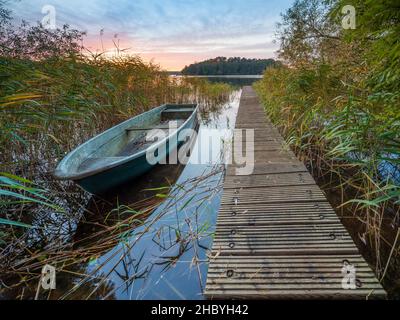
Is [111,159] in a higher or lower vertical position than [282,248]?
higher

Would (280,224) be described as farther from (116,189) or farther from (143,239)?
(116,189)

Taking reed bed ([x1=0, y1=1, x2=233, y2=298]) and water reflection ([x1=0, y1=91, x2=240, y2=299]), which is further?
reed bed ([x1=0, y1=1, x2=233, y2=298])

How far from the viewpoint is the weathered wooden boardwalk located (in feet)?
3.64

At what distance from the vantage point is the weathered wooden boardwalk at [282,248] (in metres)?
1.11

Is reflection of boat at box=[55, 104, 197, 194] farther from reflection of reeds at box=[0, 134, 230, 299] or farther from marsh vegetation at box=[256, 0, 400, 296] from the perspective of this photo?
marsh vegetation at box=[256, 0, 400, 296]

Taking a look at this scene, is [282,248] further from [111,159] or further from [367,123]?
[111,159]

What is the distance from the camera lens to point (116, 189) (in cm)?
288

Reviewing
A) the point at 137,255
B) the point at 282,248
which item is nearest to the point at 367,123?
the point at 282,248

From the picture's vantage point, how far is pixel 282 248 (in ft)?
4.51

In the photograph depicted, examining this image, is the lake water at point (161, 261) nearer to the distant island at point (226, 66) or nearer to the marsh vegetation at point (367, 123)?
the marsh vegetation at point (367, 123)

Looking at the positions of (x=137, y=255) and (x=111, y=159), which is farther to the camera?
(x=111, y=159)

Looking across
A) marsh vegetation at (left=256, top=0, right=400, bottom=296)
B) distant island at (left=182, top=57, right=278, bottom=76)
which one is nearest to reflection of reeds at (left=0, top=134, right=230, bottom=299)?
marsh vegetation at (left=256, top=0, right=400, bottom=296)
